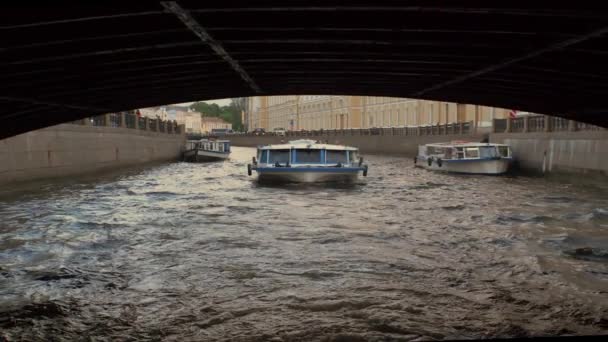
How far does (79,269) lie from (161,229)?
14.8 feet

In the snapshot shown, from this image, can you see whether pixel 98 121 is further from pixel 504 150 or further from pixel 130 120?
pixel 504 150

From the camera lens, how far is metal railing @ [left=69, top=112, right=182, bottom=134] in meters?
34.0

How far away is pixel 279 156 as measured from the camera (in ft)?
100

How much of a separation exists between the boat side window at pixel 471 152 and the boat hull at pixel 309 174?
31.7ft

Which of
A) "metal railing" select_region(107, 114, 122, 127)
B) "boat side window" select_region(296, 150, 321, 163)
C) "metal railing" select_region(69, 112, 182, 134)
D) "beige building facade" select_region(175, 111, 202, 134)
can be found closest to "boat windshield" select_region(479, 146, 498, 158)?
"boat side window" select_region(296, 150, 321, 163)

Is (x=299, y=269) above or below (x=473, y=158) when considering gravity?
below

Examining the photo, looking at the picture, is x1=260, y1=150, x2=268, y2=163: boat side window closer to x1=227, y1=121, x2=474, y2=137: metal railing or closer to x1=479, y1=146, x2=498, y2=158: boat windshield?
x1=479, y1=146, x2=498, y2=158: boat windshield

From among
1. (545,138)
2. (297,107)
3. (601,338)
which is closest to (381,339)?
(601,338)

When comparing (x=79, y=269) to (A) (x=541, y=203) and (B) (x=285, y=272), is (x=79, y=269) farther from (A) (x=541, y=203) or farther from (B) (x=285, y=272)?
(A) (x=541, y=203)

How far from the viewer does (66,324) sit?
8070mm

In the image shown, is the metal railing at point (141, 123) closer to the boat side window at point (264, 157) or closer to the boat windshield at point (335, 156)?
the boat side window at point (264, 157)

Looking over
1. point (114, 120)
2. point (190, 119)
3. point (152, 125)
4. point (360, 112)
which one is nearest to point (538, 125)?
point (114, 120)

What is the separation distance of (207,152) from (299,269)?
145 feet

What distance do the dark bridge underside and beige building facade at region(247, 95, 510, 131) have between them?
130 ft
